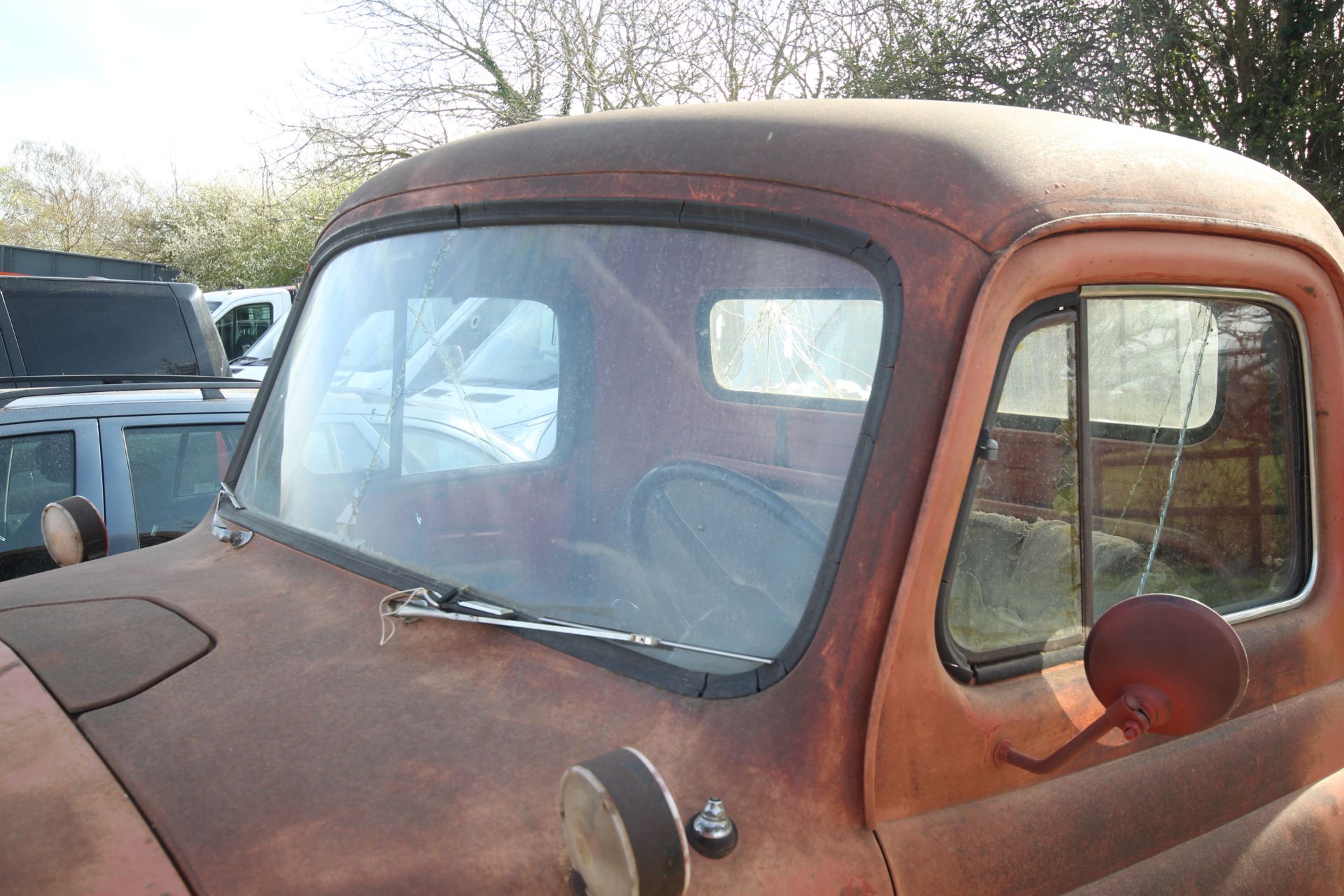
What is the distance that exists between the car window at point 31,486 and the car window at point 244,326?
887cm

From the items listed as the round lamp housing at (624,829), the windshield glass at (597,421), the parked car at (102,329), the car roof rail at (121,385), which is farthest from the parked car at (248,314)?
the round lamp housing at (624,829)

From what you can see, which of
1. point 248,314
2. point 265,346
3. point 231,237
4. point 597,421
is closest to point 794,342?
point 597,421

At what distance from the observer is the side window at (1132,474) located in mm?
1434

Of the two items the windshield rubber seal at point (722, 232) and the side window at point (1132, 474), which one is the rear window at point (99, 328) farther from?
the side window at point (1132, 474)

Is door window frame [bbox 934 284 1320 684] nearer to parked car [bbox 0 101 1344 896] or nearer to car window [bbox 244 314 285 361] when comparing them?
parked car [bbox 0 101 1344 896]

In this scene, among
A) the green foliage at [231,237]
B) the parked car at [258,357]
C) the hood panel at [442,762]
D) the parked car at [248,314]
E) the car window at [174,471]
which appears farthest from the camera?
the green foliage at [231,237]

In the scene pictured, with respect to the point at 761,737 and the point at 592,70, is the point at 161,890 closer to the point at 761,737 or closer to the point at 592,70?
the point at 761,737

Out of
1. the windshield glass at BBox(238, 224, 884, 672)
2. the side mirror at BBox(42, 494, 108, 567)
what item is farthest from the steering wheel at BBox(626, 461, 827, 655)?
the side mirror at BBox(42, 494, 108, 567)

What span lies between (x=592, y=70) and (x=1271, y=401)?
1138 cm

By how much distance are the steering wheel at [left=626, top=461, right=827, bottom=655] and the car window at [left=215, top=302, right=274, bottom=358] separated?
12.4m

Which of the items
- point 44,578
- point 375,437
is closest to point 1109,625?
point 375,437

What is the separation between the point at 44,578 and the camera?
6.50 feet

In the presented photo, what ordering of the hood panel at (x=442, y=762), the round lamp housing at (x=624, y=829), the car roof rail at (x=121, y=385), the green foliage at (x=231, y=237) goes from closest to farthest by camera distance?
the round lamp housing at (x=624, y=829)
the hood panel at (x=442, y=762)
the car roof rail at (x=121, y=385)
the green foliage at (x=231, y=237)

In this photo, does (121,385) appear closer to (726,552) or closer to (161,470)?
(161,470)
